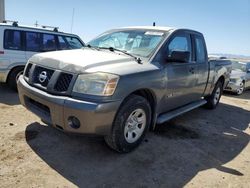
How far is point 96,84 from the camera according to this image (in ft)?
11.0

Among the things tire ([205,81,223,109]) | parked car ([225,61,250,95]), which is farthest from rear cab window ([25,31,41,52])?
parked car ([225,61,250,95])

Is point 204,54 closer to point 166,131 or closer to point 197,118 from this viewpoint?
point 197,118

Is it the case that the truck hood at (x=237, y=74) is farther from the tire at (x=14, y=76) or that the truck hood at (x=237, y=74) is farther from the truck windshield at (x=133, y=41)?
the tire at (x=14, y=76)

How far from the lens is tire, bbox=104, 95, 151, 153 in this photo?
12.0ft

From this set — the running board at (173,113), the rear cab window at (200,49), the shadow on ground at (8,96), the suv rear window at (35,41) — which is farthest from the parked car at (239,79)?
the shadow on ground at (8,96)

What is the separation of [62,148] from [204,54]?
12.3ft

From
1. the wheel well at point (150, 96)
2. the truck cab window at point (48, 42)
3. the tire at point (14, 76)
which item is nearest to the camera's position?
the wheel well at point (150, 96)

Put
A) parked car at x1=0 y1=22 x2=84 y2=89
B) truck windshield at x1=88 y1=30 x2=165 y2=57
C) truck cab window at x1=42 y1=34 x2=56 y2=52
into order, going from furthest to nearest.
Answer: truck cab window at x1=42 y1=34 x2=56 y2=52, parked car at x1=0 y1=22 x2=84 y2=89, truck windshield at x1=88 y1=30 x2=165 y2=57

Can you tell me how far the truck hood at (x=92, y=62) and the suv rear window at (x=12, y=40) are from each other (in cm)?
299

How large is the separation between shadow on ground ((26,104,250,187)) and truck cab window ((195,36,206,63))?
1441 mm

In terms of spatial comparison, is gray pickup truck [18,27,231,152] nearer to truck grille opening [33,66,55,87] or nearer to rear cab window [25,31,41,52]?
truck grille opening [33,66,55,87]

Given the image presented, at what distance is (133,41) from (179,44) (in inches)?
35.7

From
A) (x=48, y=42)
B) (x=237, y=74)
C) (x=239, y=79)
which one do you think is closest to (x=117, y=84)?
(x=48, y=42)

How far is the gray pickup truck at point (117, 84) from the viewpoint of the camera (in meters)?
3.35
